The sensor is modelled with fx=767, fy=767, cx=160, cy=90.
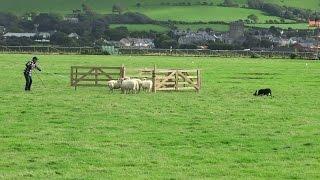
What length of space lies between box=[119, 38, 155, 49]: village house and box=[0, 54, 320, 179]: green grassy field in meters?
113

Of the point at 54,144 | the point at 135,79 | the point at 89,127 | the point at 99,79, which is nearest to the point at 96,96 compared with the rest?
the point at 135,79

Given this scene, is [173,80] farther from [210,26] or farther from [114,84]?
[210,26]

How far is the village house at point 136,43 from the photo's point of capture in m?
150

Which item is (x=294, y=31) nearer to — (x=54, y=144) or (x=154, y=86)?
(x=154, y=86)

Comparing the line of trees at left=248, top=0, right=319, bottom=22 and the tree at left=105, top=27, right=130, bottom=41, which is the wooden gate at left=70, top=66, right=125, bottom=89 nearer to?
the tree at left=105, top=27, right=130, bottom=41

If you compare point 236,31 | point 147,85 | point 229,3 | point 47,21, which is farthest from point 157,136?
point 229,3

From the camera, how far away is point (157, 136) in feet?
70.3

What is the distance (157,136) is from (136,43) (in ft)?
439

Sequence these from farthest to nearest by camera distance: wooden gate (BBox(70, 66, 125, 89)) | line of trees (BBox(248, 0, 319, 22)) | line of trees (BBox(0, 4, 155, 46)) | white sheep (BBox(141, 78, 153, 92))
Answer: line of trees (BBox(248, 0, 319, 22)) < line of trees (BBox(0, 4, 155, 46)) < wooden gate (BBox(70, 66, 125, 89)) < white sheep (BBox(141, 78, 153, 92))

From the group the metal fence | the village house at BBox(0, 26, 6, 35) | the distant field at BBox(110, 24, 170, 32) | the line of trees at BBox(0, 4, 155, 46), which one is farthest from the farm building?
the village house at BBox(0, 26, 6, 35)

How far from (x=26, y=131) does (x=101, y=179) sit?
22.8 feet

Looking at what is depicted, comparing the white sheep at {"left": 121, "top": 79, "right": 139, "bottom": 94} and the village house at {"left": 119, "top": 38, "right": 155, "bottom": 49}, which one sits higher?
the white sheep at {"left": 121, "top": 79, "right": 139, "bottom": 94}

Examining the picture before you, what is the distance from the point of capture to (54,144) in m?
19.9

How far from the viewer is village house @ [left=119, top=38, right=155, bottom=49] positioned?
149750mm
